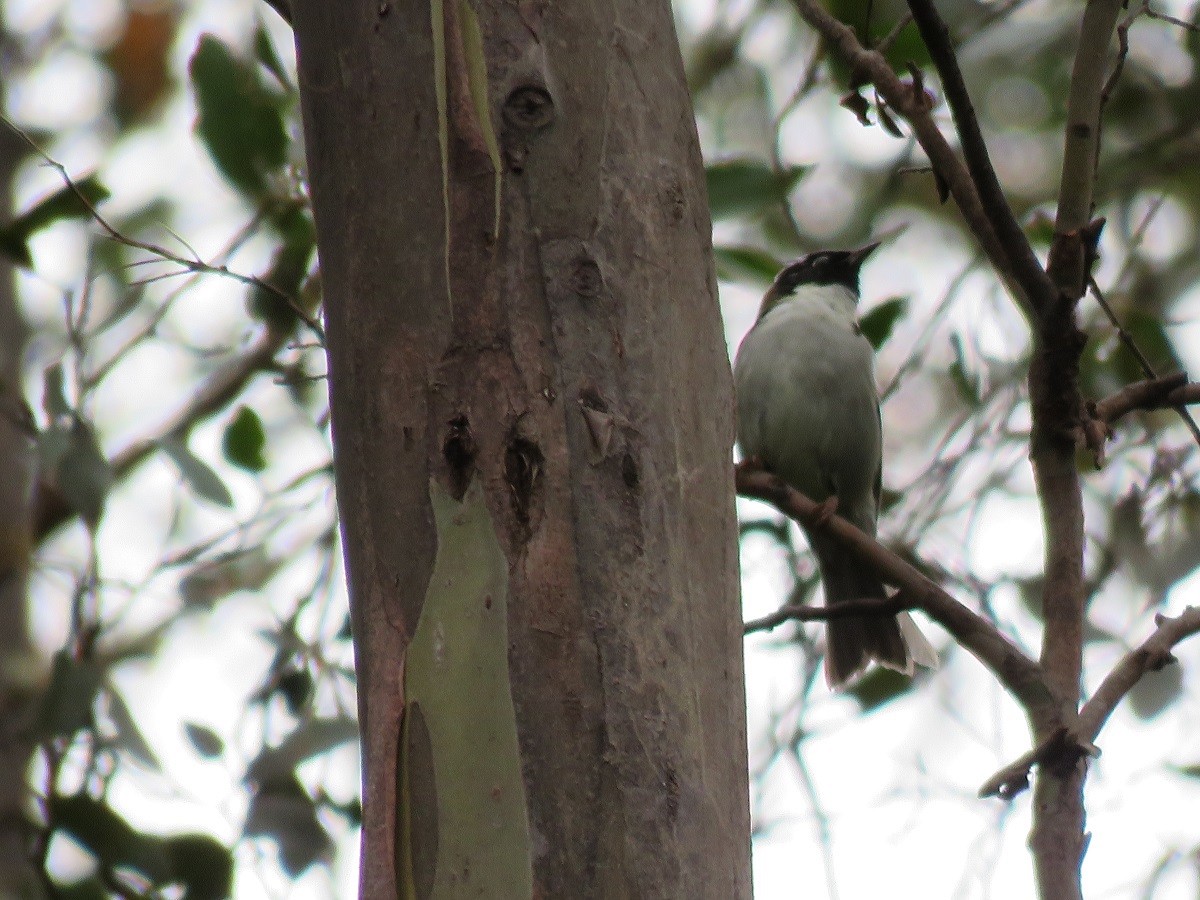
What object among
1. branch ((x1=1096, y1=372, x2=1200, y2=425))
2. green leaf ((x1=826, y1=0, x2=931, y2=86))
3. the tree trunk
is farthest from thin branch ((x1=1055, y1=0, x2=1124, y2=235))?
the tree trunk

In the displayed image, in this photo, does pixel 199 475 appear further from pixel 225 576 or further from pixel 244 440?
pixel 225 576

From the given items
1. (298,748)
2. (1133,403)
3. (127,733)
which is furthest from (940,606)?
(127,733)

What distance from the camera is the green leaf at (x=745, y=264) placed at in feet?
11.4

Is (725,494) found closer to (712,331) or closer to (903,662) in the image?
(712,331)

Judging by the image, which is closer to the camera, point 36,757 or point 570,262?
point 570,262

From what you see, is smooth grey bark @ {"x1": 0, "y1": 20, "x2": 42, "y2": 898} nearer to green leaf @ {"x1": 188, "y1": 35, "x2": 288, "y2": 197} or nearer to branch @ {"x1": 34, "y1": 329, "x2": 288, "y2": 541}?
branch @ {"x1": 34, "y1": 329, "x2": 288, "y2": 541}

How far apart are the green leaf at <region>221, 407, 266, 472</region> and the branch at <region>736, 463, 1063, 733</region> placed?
4.86 feet

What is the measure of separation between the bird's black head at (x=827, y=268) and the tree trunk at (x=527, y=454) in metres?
4.07

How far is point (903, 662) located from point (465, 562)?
359 centimetres

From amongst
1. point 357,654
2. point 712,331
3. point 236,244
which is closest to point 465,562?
point 357,654

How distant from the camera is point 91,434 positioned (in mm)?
3445

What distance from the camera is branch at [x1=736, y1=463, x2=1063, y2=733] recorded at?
212cm

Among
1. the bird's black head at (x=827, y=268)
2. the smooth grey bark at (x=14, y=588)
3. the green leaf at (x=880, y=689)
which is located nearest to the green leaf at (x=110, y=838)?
the smooth grey bark at (x=14, y=588)

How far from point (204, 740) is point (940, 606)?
2.08 meters
